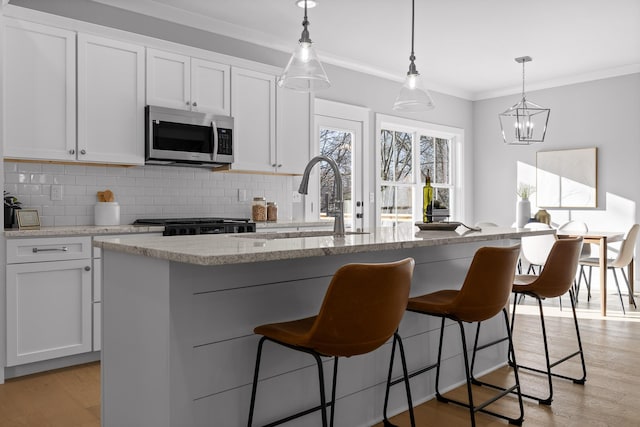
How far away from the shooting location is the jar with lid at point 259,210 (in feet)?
15.2

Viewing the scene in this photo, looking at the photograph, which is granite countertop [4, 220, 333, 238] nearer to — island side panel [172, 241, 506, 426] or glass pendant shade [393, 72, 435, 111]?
island side panel [172, 241, 506, 426]

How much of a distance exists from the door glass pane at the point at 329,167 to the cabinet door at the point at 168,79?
1775 millimetres

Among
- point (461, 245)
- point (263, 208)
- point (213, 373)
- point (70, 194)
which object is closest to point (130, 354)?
point (213, 373)

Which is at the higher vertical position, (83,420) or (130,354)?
(130,354)

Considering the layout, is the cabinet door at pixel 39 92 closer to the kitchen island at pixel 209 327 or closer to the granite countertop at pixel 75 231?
the granite countertop at pixel 75 231

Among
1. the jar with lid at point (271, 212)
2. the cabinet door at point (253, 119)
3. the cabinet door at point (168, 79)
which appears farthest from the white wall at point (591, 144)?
the cabinet door at point (168, 79)

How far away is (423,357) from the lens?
2.81 m

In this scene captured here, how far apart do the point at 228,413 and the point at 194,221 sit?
2.22 meters

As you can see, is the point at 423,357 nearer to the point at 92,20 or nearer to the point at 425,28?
the point at 425,28

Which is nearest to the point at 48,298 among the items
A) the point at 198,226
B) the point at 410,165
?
the point at 198,226

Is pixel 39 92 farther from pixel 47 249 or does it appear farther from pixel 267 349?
pixel 267 349

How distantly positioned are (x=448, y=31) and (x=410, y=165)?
225 cm

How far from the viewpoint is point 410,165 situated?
670cm

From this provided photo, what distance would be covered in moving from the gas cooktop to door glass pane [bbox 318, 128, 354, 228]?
1512 millimetres
